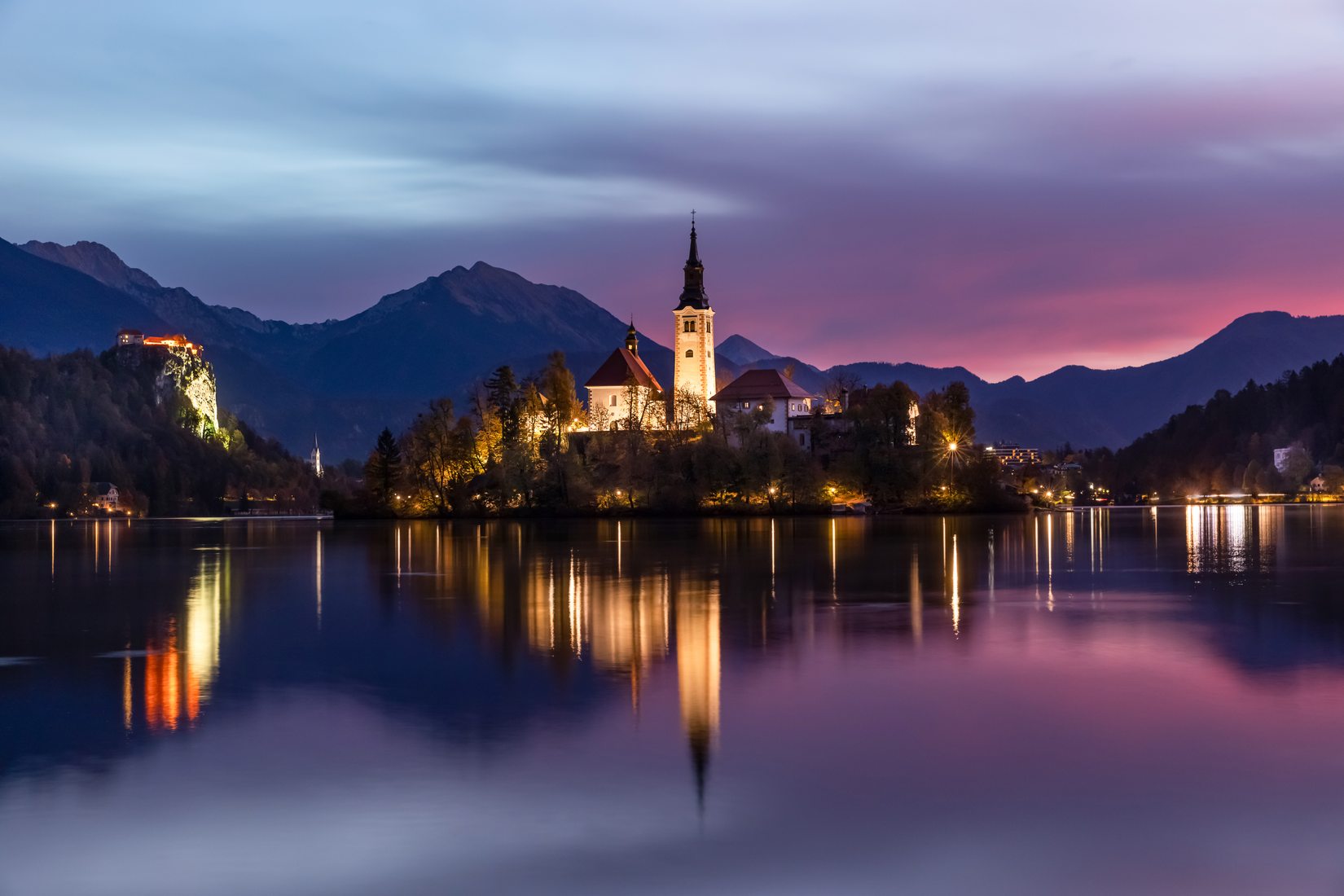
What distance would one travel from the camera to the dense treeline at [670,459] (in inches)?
4483

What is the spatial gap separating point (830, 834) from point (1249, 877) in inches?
142

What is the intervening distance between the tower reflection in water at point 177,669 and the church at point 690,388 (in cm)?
8928

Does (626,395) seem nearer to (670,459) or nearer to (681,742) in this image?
(670,459)

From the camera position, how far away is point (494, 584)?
42188mm

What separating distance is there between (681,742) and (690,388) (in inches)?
5179

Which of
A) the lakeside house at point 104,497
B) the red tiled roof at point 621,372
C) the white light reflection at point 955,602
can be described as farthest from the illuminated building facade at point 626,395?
the lakeside house at point 104,497

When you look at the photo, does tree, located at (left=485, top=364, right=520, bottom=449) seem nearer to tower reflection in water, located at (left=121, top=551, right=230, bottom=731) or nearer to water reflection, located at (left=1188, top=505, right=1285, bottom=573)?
water reflection, located at (left=1188, top=505, right=1285, bottom=573)

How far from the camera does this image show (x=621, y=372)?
14750cm

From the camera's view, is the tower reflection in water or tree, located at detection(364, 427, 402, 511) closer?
the tower reflection in water

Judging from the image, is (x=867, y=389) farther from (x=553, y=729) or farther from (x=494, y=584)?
(x=553, y=729)

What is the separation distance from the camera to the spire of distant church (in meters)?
151

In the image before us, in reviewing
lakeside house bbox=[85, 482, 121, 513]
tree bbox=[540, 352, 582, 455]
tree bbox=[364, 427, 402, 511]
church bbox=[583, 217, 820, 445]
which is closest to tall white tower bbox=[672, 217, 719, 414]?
church bbox=[583, 217, 820, 445]

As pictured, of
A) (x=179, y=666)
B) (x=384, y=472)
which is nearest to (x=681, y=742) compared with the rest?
(x=179, y=666)

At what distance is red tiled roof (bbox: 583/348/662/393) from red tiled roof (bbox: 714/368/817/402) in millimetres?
8376
